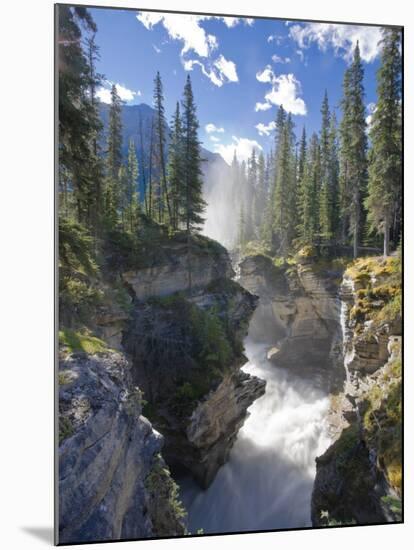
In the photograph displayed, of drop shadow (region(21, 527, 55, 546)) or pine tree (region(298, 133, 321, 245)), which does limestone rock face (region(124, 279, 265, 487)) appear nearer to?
pine tree (region(298, 133, 321, 245))

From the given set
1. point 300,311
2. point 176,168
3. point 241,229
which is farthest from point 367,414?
point 176,168

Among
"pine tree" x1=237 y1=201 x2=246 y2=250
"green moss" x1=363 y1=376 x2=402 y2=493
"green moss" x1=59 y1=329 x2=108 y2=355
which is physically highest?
"pine tree" x1=237 y1=201 x2=246 y2=250

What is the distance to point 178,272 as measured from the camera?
323 inches

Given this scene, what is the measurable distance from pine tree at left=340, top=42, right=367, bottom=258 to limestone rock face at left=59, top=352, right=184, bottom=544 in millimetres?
5762

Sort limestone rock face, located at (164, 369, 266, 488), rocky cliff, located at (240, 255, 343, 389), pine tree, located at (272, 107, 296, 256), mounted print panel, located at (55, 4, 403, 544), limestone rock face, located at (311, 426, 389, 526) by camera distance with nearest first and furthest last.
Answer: mounted print panel, located at (55, 4, 403, 544), limestone rock face, located at (311, 426, 389, 526), pine tree, located at (272, 107, 296, 256), rocky cliff, located at (240, 255, 343, 389), limestone rock face, located at (164, 369, 266, 488)

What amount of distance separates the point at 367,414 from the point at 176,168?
644 cm

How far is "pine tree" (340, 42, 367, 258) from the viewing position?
661 centimetres

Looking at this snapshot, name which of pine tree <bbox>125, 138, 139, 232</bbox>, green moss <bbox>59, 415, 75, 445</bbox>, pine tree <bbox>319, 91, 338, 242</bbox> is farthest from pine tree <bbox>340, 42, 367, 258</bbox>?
green moss <bbox>59, 415, 75, 445</bbox>

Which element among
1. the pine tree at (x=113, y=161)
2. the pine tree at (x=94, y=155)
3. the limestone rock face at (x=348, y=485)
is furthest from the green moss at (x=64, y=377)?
the limestone rock face at (x=348, y=485)

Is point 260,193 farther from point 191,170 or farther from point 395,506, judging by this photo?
point 395,506

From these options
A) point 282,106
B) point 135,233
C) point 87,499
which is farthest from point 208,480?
point 282,106

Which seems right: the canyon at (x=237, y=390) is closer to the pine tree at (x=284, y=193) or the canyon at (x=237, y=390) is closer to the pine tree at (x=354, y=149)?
the pine tree at (x=284, y=193)

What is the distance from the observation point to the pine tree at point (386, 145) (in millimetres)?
6535

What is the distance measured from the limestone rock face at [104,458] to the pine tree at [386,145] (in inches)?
230
